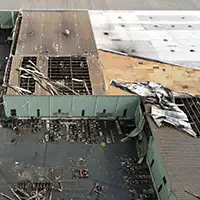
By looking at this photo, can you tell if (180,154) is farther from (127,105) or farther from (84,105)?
(84,105)

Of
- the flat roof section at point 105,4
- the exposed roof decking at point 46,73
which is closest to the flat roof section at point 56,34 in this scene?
the exposed roof decking at point 46,73

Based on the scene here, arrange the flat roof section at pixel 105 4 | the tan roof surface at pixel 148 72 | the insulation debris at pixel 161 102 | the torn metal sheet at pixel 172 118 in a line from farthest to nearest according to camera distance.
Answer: the flat roof section at pixel 105 4, the tan roof surface at pixel 148 72, the insulation debris at pixel 161 102, the torn metal sheet at pixel 172 118

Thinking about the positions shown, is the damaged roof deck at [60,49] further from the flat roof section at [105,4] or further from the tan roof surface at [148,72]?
the flat roof section at [105,4]

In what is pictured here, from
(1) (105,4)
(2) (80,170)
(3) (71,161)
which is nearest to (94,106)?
(3) (71,161)

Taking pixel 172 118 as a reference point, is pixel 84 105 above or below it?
below

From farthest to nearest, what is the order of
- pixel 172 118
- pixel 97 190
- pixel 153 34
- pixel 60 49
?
pixel 153 34
pixel 60 49
pixel 172 118
pixel 97 190

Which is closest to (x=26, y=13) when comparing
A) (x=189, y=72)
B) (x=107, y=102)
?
(x=107, y=102)

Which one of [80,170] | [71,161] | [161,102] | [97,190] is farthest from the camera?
[161,102]
